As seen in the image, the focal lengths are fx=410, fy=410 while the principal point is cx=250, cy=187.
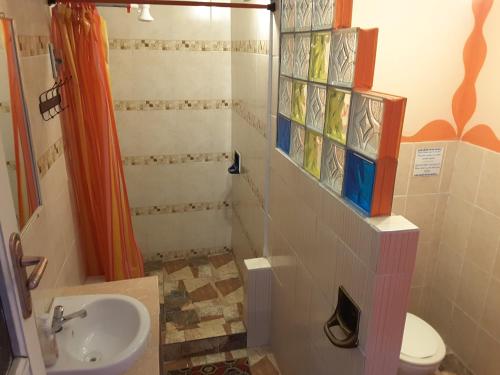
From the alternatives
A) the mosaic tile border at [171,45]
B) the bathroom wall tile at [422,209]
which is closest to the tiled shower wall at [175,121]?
the mosaic tile border at [171,45]

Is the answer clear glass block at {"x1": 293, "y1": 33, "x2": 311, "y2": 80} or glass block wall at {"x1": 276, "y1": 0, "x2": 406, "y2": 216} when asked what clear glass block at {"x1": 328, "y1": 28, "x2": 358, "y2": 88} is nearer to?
glass block wall at {"x1": 276, "y1": 0, "x2": 406, "y2": 216}

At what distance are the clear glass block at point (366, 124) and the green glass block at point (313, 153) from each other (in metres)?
0.25

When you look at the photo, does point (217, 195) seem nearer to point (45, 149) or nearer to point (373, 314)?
point (45, 149)

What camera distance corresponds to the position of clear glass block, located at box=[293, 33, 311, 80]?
5.59ft

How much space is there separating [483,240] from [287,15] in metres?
1.55

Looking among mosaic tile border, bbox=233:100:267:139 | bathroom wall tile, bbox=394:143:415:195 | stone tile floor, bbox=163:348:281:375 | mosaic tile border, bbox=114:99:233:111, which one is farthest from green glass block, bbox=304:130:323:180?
mosaic tile border, bbox=114:99:233:111

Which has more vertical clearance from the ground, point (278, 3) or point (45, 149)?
point (278, 3)

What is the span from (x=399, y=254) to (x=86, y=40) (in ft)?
5.58

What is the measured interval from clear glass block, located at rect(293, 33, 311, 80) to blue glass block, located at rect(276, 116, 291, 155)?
10.1 inches

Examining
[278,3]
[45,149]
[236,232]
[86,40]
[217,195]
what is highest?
[278,3]

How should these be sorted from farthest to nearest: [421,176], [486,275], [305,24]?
[421,176], [486,275], [305,24]

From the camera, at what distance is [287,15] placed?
1910 mm

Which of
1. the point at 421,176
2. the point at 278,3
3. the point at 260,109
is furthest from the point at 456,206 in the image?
the point at 278,3

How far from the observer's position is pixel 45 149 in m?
1.73
